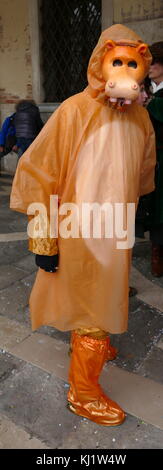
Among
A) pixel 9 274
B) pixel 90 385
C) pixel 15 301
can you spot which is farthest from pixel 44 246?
pixel 9 274

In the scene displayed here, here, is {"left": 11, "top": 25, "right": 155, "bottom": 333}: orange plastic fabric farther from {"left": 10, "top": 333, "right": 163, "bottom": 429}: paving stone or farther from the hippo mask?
{"left": 10, "top": 333, "right": 163, "bottom": 429}: paving stone

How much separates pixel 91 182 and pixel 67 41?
5.80 meters

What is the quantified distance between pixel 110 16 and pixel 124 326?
16.9 ft

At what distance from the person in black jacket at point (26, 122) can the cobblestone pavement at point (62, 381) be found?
8.69 ft

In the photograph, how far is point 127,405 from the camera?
2158 mm

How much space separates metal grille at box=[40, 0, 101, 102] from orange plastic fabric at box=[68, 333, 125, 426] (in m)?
5.62

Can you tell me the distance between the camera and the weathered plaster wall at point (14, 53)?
7062 mm

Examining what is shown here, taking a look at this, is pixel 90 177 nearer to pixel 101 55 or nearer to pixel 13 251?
pixel 101 55

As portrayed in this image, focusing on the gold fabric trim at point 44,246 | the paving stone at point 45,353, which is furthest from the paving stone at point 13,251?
the gold fabric trim at point 44,246

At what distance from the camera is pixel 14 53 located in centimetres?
735

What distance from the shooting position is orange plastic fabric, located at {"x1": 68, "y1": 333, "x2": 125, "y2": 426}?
6.27 ft

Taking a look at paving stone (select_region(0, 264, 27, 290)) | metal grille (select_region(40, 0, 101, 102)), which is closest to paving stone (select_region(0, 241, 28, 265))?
paving stone (select_region(0, 264, 27, 290))

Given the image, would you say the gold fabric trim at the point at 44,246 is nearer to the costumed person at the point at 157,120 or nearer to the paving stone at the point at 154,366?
the paving stone at the point at 154,366
